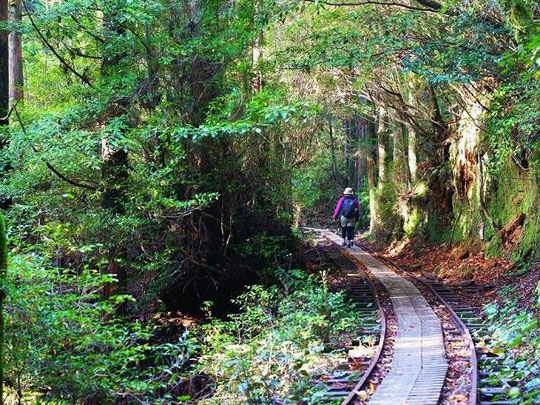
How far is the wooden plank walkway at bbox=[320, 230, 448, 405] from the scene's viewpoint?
7.46 metres

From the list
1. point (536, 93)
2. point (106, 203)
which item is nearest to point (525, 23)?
point (536, 93)

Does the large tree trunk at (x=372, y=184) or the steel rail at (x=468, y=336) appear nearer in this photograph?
the steel rail at (x=468, y=336)

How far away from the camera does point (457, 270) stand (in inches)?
703

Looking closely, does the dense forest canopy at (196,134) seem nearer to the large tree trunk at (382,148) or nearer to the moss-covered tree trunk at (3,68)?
the moss-covered tree trunk at (3,68)

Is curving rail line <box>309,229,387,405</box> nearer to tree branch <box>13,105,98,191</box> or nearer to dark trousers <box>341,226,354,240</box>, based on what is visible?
dark trousers <box>341,226,354,240</box>

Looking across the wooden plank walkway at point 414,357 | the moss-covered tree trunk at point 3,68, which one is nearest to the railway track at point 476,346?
the wooden plank walkway at point 414,357

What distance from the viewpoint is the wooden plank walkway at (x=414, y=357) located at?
7461mm

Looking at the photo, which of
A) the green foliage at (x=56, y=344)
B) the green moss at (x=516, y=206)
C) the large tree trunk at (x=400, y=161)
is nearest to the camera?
the green foliage at (x=56, y=344)

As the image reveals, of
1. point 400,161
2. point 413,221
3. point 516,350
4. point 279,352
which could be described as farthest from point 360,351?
point 400,161

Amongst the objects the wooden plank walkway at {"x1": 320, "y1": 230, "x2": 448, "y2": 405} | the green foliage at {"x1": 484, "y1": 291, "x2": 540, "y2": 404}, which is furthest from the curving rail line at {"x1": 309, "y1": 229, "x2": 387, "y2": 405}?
the green foliage at {"x1": 484, "y1": 291, "x2": 540, "y2": 404}

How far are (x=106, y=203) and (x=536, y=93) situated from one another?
381 inches

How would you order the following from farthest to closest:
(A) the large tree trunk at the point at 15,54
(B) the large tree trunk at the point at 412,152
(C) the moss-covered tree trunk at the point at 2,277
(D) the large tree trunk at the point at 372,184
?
(D) the large tree trunk at the point at 372,184
(B) the large tree trunk at the point at 412,152
(A) the large tree trunk at the point at 15,54
(C) the moss-covered tree trunk at the point at 2,277

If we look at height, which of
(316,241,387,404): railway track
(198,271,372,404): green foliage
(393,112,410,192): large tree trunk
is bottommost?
(316,241,387,404): railway track

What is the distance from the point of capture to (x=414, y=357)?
9.22m
